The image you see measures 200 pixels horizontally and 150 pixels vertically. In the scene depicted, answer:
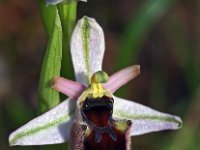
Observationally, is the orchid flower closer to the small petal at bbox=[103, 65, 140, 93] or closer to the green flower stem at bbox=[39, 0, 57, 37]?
the small petal at bbox=[103, 65, 140, 93]

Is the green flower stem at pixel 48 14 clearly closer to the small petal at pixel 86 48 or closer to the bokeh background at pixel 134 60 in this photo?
the small petal at pixel 86 48

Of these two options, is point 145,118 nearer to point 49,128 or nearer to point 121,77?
point 121,77

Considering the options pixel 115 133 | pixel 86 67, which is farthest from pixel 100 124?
pixel 86 67

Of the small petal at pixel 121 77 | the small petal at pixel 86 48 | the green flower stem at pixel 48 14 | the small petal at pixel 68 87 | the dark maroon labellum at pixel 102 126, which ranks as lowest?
the dark maroon labellum at pixel 102 126

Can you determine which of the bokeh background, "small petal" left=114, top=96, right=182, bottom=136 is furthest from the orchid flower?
the bokeh background

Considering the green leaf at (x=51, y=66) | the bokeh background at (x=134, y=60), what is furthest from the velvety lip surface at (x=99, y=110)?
the bokeh background at (x=134, y=60)

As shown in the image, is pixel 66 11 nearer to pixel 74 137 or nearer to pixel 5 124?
pixel 74 137
